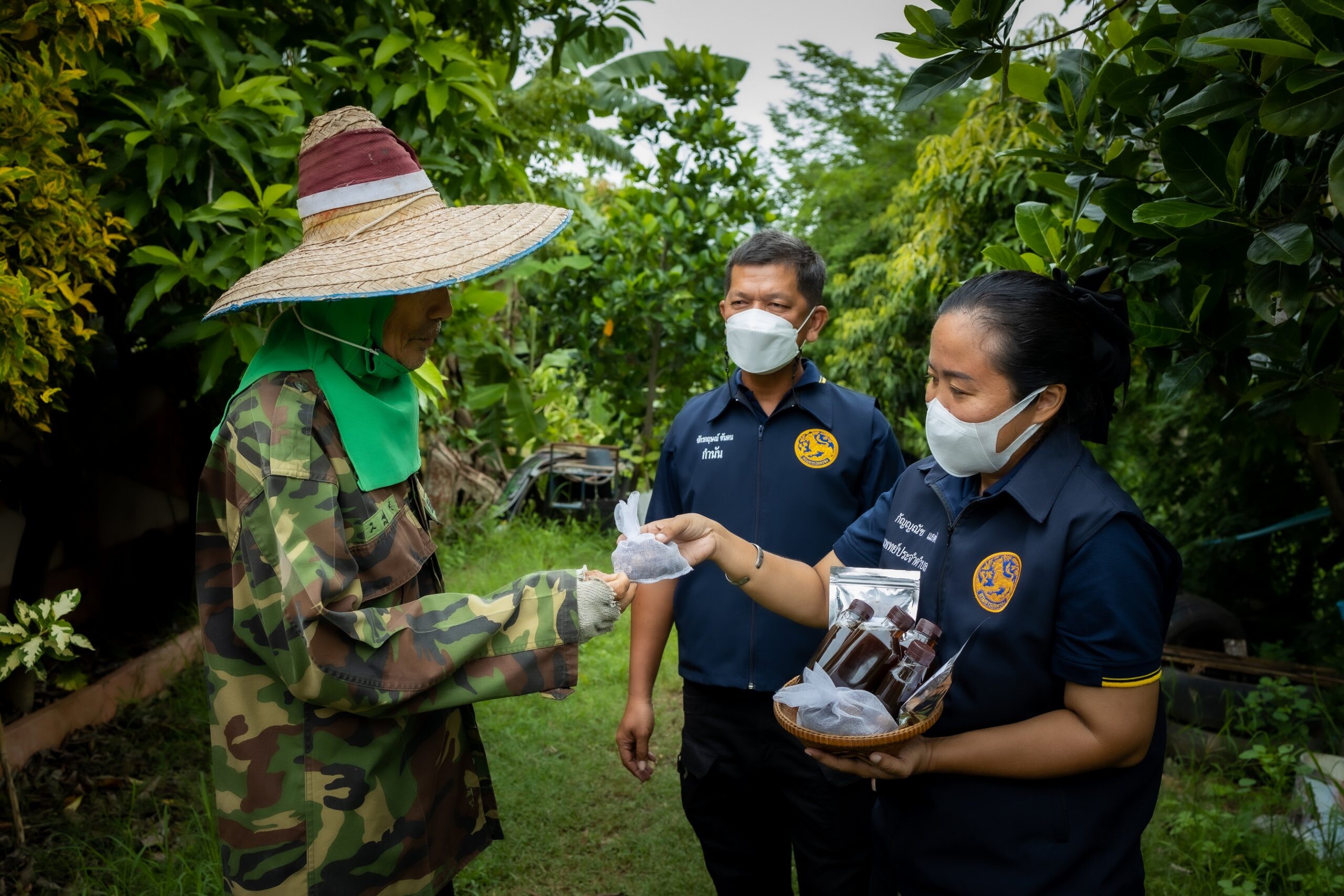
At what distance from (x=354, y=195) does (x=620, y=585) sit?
0.90 meters

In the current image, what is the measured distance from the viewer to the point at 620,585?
1.72 meters

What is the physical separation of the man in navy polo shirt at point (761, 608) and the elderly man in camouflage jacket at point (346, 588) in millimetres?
646

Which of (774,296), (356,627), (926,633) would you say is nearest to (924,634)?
(926,633)

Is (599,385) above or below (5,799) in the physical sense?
above

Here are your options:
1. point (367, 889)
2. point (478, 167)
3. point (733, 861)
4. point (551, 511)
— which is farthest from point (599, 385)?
point (367, 889)

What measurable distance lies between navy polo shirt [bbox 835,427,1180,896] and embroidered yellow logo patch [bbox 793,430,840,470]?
2.29ft

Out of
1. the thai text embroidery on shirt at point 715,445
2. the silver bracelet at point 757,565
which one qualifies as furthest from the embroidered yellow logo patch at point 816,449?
the silver bracelet at point 757,565

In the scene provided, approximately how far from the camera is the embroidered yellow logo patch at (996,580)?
1.52m

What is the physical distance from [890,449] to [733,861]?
1116 millimetres

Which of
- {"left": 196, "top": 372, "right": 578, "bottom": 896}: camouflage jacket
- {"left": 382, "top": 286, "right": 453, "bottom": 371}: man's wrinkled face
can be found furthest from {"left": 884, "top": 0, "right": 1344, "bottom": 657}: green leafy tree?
{"left": 196, "top": 372, "right": 578, "bottom": 896}: camouflage jacket

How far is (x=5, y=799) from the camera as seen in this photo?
3150mm

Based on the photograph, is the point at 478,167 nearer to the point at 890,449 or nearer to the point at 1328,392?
the point at 890,449

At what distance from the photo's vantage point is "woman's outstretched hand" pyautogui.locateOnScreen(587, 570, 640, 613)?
1710 millimetres

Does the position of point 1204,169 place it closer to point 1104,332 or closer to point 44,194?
point 1104,332
